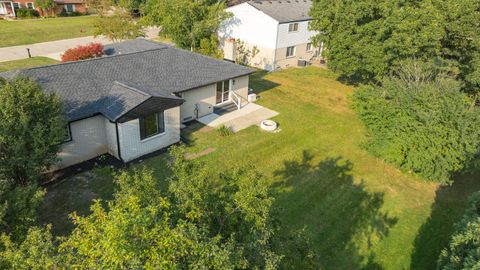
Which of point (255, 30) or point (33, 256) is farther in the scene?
point (255, 30)

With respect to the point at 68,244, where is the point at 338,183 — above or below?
below

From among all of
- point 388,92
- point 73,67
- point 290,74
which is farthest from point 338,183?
point 290,74

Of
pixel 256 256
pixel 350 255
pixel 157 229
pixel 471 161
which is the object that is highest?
pixel 157 229

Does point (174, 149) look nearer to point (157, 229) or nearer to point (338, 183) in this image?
point (157, 229)

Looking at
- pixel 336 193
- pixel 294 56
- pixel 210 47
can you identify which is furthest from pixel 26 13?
pixel 336 193

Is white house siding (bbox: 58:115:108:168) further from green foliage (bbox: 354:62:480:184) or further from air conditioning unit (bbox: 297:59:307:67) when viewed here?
air conditioning unit (bbox: 297:59:307:67)

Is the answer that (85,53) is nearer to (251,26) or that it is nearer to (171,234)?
(251,26)
